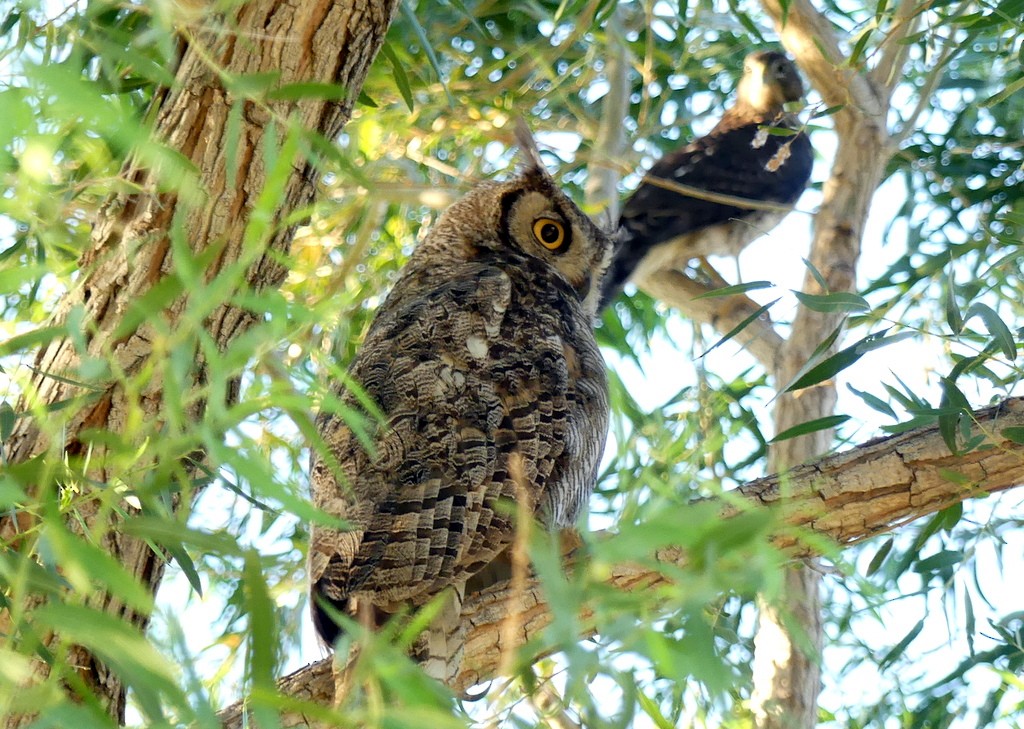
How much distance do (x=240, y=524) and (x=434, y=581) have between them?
98cm

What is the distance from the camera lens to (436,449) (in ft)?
5.22

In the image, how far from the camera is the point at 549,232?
89.7 inches

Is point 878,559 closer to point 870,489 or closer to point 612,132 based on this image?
point 870,489

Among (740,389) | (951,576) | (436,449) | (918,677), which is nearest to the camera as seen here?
(436,449)

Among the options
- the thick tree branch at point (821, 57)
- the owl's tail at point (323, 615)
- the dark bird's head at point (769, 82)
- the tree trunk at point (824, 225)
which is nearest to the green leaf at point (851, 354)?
the tree trunk at point (824, 225)

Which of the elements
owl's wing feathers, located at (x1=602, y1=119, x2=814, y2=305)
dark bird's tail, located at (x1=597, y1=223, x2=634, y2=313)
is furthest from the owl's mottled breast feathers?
owl's wing feathers, located at (x1=602, y1=119, x2=814, y2=305)

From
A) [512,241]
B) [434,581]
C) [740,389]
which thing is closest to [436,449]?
[434,581]

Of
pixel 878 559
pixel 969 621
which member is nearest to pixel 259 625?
pixel 878 559

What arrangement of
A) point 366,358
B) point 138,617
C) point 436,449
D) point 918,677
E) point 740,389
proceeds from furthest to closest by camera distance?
1. point 740,389
2. point 918,677
3. point 366,358
4. point 436,449
5. point 138,617

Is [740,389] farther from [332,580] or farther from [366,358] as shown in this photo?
[332,580]

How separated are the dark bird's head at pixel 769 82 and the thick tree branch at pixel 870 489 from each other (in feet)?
9.82

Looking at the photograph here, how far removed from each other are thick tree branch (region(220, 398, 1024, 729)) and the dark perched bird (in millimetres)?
1472

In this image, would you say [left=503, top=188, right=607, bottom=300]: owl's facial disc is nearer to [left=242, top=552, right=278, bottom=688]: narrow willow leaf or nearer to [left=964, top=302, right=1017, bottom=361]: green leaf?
[left=964, top=302, right=1017, bottom=361]: green leaf

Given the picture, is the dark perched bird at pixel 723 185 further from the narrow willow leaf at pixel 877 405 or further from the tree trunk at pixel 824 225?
the narrow willow leaf at pixel 877 405
